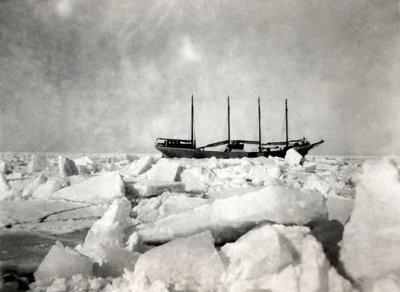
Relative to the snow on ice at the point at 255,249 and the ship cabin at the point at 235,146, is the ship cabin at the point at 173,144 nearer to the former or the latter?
the ship cabin at the point at 235,146

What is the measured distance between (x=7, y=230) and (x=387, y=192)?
343 cm

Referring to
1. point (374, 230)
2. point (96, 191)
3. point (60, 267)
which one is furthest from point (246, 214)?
point (96, 191)

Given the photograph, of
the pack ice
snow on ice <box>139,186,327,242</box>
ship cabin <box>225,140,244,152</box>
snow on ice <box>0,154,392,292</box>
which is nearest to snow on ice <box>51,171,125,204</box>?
snow on ice <box>0,154,392,292</box>

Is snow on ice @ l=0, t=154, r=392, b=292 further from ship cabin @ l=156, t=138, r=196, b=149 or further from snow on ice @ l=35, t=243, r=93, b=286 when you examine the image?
ship cabin @ l=156, t=138, r=196, b=149

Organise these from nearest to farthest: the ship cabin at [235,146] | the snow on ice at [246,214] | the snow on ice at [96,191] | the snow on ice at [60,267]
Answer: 1. the snow on ice at [60,267]
2. the snow on ice at [246,214]
3. the snow on ice at [96,191]
4. the ship cabin at [235,146]

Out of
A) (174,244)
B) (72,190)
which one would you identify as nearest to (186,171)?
(72,190)

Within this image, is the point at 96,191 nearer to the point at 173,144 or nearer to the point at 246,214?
the point at 246,214

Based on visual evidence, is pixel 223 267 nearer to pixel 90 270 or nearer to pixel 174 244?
pixel 174 244

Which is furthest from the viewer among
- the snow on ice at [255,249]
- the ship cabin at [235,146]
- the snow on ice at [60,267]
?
the ship cabin at [235,146]

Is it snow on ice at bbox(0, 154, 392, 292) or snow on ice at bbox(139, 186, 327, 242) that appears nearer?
snow on ice at bbox(0, 154, 392, 292)

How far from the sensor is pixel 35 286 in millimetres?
1791

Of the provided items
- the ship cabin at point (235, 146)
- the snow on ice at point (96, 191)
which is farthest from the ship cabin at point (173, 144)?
the snow on ice at point (96, 191)

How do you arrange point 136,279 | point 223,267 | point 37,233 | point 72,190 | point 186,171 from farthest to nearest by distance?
1. point 186,171
2. point 72,190
3. point 37,233
4. point 223,267
5. point 136,279

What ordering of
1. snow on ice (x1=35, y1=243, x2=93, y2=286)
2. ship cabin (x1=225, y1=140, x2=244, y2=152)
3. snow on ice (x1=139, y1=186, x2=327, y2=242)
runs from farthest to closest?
→ ship cabin (x1=225, y1=140, x2=244, y2=152), snow on ice (x1=139, y1=186, x2=327, y2=242), snow on ice (x1=35, y1=243, x2=93, y2=286)
